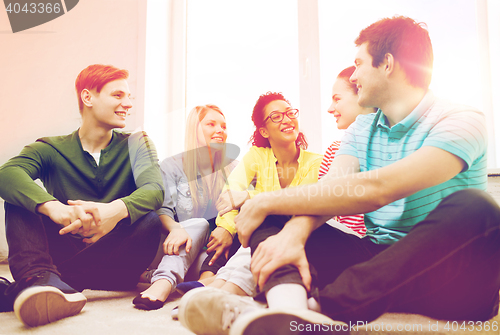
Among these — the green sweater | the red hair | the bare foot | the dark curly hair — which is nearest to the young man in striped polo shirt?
the bare foot

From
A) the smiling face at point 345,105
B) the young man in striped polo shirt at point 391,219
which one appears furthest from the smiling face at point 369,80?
the smiling face at point 345,105

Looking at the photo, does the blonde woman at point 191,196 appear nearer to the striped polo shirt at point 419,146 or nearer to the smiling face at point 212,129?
the smiling face at point 212,129

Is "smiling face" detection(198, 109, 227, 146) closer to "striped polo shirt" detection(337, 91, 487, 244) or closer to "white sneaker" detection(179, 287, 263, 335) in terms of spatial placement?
"striped polo shirt" detection(337, 91, 487, 244)

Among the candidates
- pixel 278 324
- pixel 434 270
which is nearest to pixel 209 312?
pixel 278 324

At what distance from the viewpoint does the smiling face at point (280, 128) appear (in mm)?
1419

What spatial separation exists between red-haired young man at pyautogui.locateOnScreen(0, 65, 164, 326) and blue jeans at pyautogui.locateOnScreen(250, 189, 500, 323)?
603mm

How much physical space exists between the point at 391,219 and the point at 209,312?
0.48m

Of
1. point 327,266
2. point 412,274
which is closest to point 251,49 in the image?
point 327,266

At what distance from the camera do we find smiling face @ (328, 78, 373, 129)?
132cm

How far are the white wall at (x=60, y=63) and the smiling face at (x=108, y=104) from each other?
0.62 meters

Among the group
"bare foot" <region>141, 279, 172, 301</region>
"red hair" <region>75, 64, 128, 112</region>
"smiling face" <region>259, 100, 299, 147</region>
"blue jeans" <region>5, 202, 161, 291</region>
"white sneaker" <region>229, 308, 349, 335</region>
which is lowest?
"bare foot" <region>141, 279, 172, 301</region>

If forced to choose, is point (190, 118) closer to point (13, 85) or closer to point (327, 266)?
point (327, 266)

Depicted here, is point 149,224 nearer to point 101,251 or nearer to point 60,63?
point 101,251

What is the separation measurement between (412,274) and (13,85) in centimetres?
252
